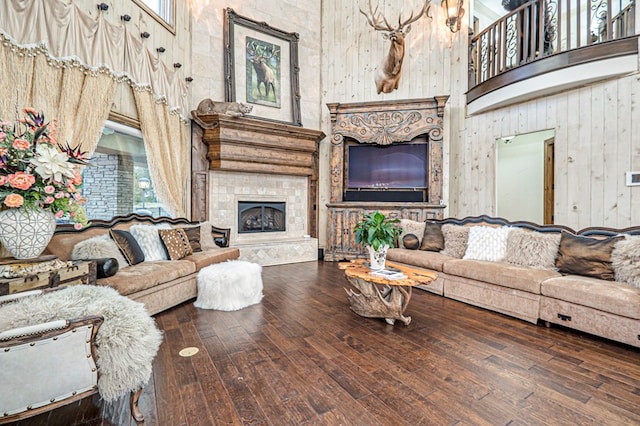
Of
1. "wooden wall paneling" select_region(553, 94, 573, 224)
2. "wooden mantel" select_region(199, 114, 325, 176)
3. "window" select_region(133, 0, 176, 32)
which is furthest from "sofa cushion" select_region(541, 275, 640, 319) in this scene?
"window" select_region(133, 0, 176, 32)

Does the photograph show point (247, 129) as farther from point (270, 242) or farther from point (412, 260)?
point (412, 260)

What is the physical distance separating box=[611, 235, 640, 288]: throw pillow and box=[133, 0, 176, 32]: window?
5943 mm

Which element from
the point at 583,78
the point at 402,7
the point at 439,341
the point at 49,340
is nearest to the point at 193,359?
the point at 49,340

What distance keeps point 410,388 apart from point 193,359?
146 cm

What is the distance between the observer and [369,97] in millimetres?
6156

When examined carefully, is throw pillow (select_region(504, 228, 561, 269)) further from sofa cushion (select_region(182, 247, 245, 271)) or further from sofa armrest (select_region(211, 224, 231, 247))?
sofa armrest (select_region(211, 224, 231, 247))

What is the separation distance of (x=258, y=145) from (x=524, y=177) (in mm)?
5611

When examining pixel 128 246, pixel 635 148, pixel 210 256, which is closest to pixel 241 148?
pixel 210 256

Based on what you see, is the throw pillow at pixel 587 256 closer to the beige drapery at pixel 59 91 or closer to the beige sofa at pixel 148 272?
the beige sofa at pixel 148 272

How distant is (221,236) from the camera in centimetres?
463

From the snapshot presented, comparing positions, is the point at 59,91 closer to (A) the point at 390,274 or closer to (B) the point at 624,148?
(A) the point at 390,274

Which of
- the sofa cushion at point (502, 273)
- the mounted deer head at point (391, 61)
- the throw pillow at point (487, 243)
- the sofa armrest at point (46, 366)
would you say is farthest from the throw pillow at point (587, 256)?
the mounted deer head at point (391, 61)

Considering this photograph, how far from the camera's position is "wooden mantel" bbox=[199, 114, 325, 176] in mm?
4832

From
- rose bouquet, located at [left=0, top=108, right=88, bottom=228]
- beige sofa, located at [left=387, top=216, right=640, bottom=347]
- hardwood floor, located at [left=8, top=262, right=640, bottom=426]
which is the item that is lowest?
hardwood floor, located at [left=8, top=262, right=640, bottom=426]
